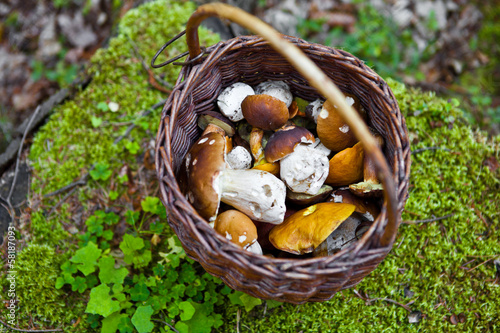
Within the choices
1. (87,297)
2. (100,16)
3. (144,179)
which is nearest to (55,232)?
(87,297)

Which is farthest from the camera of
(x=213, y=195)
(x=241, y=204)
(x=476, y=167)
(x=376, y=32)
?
(x=376, y=32)

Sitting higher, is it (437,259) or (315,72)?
(315,72)

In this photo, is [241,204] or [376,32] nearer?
[241,204]

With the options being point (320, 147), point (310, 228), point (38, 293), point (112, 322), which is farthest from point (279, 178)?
point (38, 293)

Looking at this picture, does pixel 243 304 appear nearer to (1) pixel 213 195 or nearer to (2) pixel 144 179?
(1) pixel 213 195

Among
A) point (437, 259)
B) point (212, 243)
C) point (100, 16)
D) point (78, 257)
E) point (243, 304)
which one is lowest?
point (437, 259)

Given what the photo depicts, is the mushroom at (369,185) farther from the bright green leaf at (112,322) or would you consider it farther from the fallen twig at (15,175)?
the fallen twig at (15,175)

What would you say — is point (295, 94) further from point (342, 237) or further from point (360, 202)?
point (342, 237)
